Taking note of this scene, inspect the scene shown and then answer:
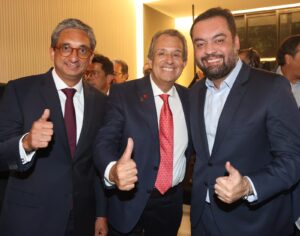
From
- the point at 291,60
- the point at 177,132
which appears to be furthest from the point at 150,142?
the point at 291,60

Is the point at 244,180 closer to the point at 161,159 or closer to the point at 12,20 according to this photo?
the point at 161,159

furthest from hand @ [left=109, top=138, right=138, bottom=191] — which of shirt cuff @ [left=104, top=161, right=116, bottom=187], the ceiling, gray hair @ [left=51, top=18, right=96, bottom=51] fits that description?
the ceiling

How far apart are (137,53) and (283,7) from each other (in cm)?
411

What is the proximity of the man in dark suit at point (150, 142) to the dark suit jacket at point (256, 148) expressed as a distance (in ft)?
0.96

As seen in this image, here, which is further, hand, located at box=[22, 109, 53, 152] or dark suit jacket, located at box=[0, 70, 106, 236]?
dark suit jacket, located at box=[0, 70, 106, 236]

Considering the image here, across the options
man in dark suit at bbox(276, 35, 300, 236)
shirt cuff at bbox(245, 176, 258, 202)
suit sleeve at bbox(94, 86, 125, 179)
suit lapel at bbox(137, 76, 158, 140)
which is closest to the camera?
shirt cuff at bbox(245, 176, 258, 202)

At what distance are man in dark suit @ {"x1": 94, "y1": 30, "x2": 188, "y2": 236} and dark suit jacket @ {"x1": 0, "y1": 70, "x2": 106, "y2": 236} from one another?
21cm

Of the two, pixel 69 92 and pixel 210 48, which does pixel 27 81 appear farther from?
pixel 210 48

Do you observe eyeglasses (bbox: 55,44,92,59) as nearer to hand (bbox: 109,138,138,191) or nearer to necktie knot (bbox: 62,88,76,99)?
necktie knot (bbox: 62,88,76,99)

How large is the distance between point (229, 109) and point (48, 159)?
3.35 feet

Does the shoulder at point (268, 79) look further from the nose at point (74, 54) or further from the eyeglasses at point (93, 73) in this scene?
the eyeglasses at point (93, 73)

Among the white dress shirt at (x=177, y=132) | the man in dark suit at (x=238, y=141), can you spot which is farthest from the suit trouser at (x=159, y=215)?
the man in dark suit at (x=238, y=141)

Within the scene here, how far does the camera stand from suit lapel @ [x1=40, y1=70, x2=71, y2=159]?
185cm

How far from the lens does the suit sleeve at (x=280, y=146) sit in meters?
1.51
